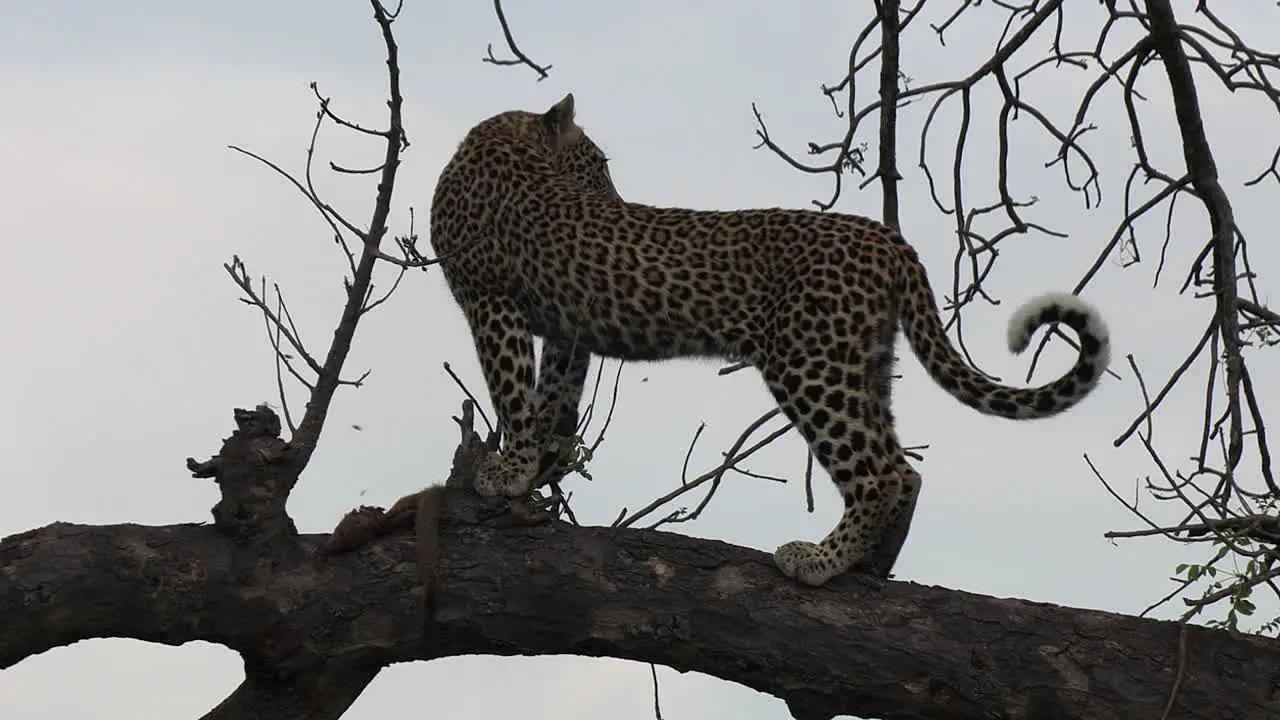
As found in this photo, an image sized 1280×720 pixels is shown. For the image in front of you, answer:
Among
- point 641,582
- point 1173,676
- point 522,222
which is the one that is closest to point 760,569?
point 641,582

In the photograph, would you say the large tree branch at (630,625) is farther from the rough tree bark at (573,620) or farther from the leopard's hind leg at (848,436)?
the leopard's hind leg at (848,436)

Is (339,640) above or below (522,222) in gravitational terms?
below

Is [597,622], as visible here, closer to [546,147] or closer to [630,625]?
[630,625]

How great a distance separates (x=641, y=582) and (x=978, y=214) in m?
2.56

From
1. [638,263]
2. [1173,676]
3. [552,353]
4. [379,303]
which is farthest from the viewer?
[552,353]

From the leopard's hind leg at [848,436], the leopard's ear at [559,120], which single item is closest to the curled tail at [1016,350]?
the leopard's hind leg at [848,436]

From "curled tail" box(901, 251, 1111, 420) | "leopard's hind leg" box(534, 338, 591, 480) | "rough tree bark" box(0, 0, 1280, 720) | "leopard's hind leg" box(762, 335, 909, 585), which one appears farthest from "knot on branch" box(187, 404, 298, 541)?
"curled tail" box(901, 251, 1111, 420)

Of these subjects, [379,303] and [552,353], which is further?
[552,353]

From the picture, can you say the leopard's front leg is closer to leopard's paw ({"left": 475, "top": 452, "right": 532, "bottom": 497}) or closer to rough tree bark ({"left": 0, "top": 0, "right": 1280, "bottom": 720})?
leopard's paw ({"left": 475, "top": 452, "right": 532, "bottom": 497})

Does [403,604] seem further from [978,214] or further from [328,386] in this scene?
[978,214]

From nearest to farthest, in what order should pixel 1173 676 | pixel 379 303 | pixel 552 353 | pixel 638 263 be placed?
pixel 1173 676 < pixel 379 303 < pixel 638 263 < pixel 552 353

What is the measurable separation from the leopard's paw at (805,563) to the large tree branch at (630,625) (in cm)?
6

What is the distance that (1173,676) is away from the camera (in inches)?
277

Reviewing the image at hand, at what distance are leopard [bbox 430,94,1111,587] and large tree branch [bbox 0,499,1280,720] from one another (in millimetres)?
346
